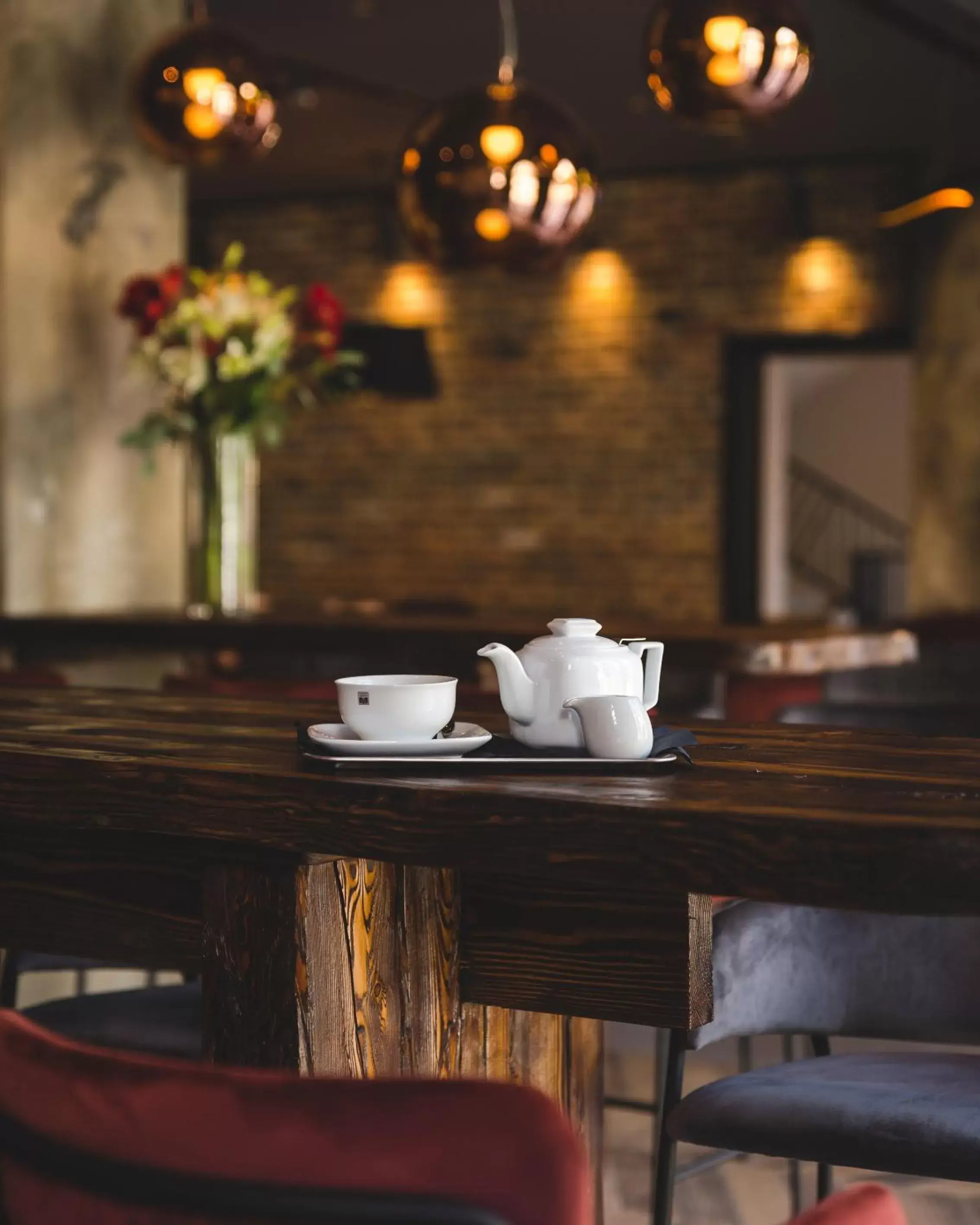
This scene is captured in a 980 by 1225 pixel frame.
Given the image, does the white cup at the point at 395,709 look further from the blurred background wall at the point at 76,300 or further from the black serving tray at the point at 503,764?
the blurred background wall at the point at 76,300

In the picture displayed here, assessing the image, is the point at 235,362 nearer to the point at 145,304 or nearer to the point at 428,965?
the point at 145,304

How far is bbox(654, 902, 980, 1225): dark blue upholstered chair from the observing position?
178cm

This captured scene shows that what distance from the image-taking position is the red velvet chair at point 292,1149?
86cm

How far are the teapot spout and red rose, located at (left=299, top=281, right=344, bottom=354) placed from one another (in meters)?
2.85

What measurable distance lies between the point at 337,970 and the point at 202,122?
2.64 meters

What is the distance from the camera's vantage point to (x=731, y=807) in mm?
1312

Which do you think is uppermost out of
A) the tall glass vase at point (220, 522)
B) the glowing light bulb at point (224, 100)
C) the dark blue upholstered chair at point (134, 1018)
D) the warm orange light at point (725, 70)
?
the glowing light bulb at point (224, 100)

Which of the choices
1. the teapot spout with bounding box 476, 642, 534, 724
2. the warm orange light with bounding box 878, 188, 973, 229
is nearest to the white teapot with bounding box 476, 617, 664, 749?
the teapot spout with bounding box 476, 642, 534, 724

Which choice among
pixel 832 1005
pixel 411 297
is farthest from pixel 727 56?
pixel 411 297

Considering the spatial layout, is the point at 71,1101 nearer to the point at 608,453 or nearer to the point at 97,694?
the point at 97,694

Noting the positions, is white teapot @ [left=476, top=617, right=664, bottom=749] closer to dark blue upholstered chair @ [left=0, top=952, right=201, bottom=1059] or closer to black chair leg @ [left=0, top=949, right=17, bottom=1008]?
dark blue upholstered chair @ [left=0, top=952, right=201, bottom=1059]

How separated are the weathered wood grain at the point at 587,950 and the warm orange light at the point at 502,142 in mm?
2037

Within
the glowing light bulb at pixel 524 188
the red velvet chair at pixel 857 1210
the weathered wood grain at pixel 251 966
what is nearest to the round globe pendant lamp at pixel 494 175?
the glowing light bulb at pixel 524 188

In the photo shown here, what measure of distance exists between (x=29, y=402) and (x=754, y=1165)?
268 cm
